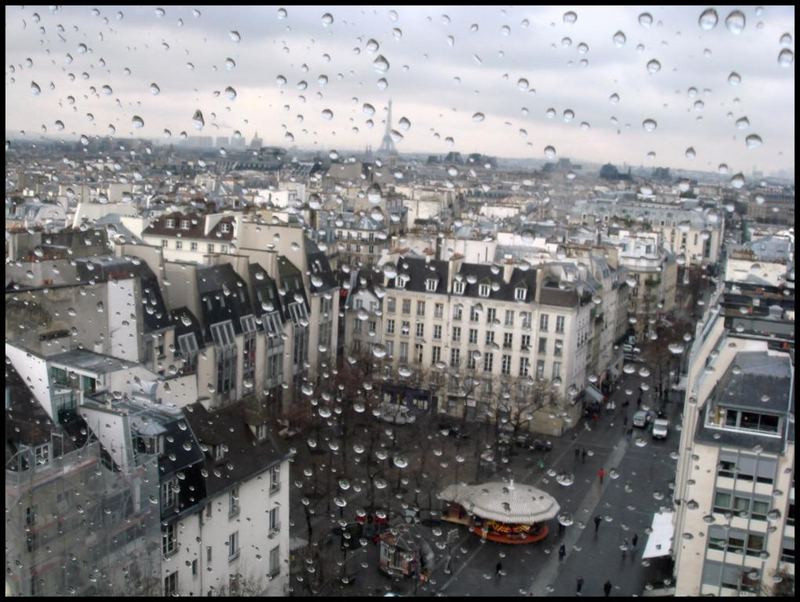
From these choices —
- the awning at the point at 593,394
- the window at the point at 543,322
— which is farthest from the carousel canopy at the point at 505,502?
the awning at the point at 593,394

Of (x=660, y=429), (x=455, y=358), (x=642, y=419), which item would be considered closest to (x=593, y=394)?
(x=642, y=419)

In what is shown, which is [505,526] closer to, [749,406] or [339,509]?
[339,509]

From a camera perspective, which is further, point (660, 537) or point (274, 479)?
point (660, 537)

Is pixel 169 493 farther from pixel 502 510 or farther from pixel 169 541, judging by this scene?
pixel 502 510

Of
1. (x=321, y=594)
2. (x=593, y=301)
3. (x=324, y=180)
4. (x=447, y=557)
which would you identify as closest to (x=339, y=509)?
(x=447, y=557)

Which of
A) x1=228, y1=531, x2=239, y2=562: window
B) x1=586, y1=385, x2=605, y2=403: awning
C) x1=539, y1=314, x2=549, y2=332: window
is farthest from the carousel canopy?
x1=586, y1=385, x2=605, y2=403: awning

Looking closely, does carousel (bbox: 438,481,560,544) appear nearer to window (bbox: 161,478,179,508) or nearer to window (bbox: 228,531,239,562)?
window (bbox: 228,531,239,562)

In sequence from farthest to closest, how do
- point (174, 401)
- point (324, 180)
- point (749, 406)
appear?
point (324, 180) → point (174, 401) → point (749, 406)
